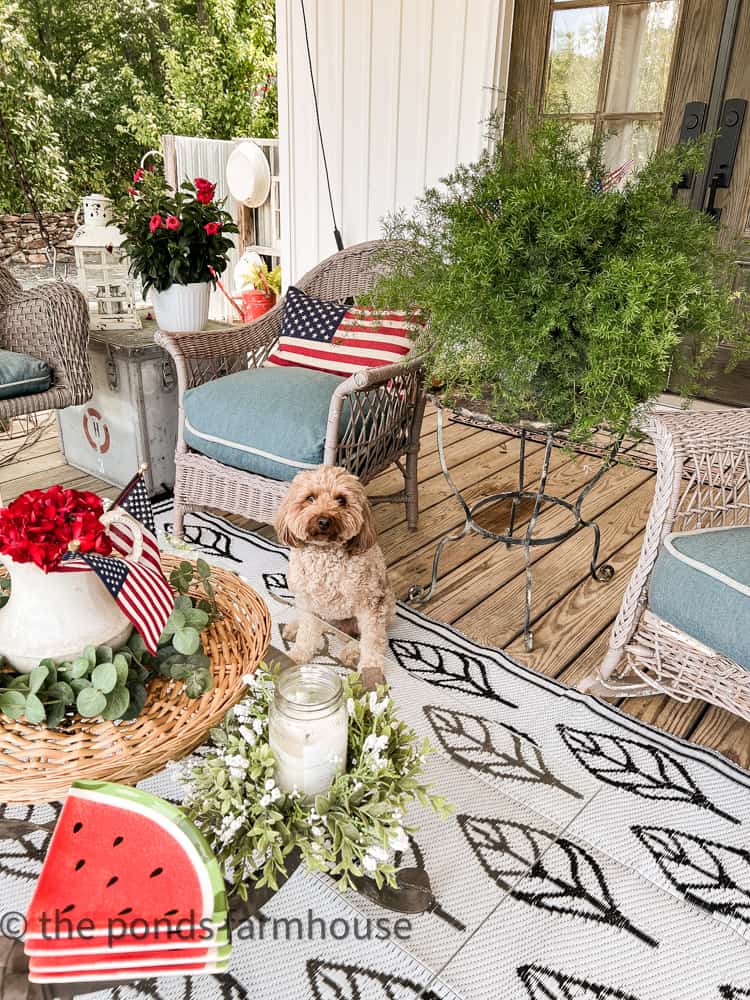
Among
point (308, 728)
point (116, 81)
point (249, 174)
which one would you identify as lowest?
point (308, 728)

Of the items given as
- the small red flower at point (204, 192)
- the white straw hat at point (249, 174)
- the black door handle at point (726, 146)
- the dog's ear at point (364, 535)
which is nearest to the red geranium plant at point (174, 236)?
the small red flower at point (204, 192)

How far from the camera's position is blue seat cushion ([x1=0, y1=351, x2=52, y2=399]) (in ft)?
7.52

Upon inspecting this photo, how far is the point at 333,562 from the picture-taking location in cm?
162

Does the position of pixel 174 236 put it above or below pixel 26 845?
above

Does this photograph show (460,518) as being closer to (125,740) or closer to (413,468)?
(413,468)

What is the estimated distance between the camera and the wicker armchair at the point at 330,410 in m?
1.94

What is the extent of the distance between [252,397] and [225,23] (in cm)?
699

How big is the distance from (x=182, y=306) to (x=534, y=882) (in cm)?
203

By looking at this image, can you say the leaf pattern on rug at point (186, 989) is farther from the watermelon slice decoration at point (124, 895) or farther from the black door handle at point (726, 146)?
the black door handle at point (726, 146)

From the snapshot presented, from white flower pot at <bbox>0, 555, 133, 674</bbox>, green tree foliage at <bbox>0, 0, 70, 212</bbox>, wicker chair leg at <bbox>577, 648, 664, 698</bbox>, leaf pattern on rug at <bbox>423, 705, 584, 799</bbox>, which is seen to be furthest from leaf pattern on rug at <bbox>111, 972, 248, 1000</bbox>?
green tree foliage at <bbox>0, 0, 70, 212</bbox>

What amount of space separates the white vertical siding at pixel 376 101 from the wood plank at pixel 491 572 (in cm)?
177

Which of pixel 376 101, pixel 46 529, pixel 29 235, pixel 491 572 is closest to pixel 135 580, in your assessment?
pixel 46 529

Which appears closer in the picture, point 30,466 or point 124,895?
point 124,895

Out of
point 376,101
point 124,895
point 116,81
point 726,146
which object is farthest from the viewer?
point 116,81
